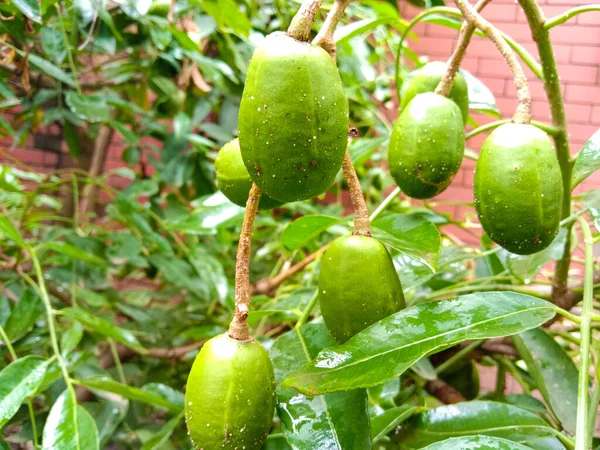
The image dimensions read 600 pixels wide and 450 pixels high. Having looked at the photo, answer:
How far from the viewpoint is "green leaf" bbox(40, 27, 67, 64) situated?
76 cm

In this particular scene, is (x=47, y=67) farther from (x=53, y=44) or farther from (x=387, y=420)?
(x=387, y=420)

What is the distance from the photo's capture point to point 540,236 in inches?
16.2

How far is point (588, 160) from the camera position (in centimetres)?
46

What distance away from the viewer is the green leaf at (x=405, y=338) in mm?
359

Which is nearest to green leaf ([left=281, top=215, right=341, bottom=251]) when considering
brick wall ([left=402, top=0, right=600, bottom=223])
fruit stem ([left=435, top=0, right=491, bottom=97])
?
fruit stem ([left=435, top=0, right=491, bottom=97])

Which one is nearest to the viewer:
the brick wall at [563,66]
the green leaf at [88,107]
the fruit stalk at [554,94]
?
the fruit stalk at [554,94]

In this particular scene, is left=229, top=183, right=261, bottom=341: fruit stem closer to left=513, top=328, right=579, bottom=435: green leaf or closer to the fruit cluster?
the fruit cluster

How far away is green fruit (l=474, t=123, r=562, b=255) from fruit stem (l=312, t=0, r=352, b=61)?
15 centimetres

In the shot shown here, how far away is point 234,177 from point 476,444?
0.92 feet

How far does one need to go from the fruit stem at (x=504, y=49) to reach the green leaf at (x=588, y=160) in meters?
0.08

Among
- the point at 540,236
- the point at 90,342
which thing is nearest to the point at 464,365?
the point at 540,236

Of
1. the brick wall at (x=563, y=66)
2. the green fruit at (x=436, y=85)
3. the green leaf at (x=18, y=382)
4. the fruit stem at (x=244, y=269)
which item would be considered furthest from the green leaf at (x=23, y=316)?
the brick wall at (x=563, y=66)

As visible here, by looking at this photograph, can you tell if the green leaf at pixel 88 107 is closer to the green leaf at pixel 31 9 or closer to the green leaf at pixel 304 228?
the green leaf at pixel 31 9

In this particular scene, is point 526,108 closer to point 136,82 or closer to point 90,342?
point 90,342
